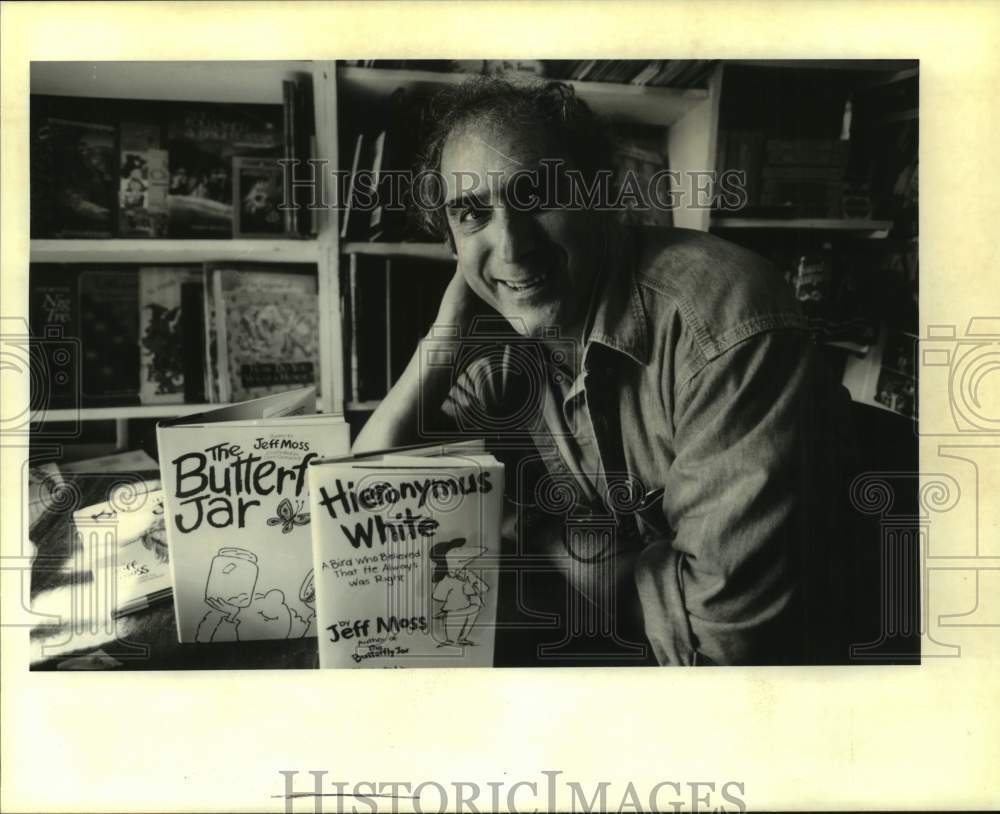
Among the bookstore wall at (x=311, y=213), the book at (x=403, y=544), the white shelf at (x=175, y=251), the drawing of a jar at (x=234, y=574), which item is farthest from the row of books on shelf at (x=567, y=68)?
the drawing of a jar at (x=234, y=574)

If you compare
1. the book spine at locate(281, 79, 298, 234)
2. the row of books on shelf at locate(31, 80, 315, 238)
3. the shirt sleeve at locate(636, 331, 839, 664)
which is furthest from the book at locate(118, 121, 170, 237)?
the shirt sleeve at locate(636, 331, 839, 664)

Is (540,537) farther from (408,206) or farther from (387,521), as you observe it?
(408,206)

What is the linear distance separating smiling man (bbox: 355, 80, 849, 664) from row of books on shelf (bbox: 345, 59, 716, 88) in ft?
0.13

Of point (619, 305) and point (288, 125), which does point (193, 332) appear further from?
point (619, 305)

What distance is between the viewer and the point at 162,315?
6.35 feet

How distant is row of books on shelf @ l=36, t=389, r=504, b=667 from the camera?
6.37 feet

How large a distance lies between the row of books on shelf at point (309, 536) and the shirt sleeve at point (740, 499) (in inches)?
14.4

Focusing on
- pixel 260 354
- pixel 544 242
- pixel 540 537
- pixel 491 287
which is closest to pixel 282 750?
pixel 540 537

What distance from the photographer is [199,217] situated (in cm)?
194

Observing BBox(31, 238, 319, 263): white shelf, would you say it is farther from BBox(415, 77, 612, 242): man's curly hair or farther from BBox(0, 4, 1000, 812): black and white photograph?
BBox(415, 77, 612, 242): man's curly hair

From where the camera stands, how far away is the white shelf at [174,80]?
1927 mm

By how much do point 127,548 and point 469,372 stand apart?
802 mm

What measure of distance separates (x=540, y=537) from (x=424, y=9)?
44.0 inches

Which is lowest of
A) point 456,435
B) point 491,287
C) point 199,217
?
point 456,435
